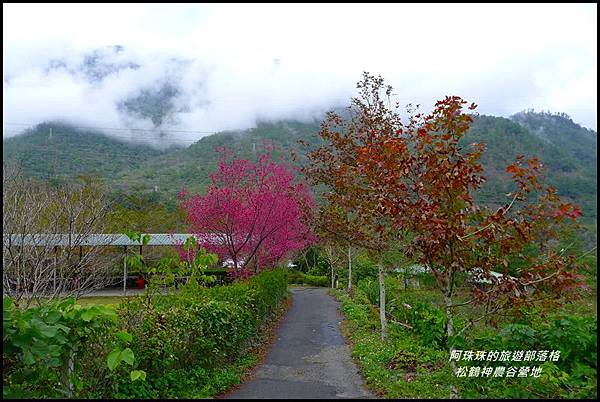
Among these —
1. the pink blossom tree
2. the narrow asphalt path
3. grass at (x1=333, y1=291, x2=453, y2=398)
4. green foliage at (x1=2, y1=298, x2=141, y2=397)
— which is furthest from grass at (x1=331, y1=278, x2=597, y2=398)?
the pink blossom tree

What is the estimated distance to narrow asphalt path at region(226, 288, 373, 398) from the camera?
659 cm

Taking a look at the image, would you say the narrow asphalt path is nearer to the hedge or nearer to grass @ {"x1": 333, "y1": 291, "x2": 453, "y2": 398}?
grass @ {"x1": 333, "y1": 291, "x2": 453, "y2": 398}

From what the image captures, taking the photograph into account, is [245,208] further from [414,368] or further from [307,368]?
[414,368]

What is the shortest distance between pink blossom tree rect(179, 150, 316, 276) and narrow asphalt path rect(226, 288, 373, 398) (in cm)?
273

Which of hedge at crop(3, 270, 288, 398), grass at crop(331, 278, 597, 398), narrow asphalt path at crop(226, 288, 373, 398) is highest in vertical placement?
hedge at crop(3, 270, 288, 398)

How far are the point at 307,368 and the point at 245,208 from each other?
6356 mm

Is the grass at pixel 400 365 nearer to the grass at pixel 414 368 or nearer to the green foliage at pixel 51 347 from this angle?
the grass at pixel 414 368

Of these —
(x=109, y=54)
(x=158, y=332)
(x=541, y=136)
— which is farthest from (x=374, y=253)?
(x=109, y=54)

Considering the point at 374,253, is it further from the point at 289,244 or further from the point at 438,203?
the point at 289,244

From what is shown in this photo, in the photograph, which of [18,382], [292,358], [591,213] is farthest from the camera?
[292,358]

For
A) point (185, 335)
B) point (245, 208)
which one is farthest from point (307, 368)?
point (245, 208)

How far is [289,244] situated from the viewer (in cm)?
1636

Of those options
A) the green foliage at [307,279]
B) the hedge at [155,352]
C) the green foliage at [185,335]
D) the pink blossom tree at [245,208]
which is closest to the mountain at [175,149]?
the green foliage at [307,279]

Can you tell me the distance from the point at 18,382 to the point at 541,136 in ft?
154
